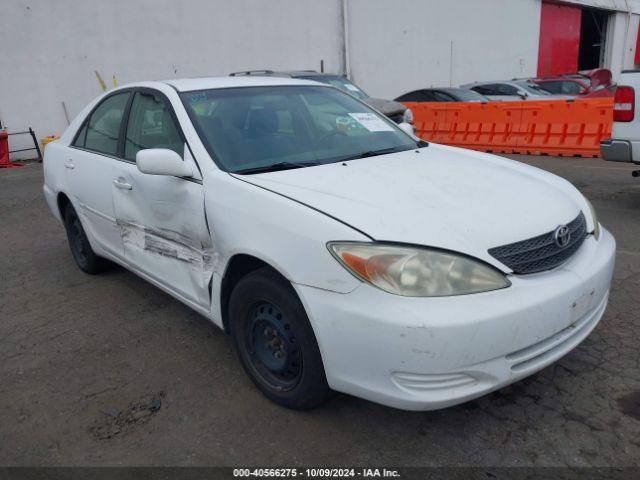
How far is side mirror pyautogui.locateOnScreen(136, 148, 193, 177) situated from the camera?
2.86m

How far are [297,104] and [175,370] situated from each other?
71.2 inches

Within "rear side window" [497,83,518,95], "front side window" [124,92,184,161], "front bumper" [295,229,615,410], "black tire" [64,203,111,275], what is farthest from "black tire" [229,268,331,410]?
"rear side window" [497,83,518,95]

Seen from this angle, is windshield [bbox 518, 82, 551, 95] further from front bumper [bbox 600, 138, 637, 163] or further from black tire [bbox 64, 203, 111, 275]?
black tire [bbox 64, 203, 111, 275]

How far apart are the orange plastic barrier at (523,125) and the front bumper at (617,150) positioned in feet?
12.3

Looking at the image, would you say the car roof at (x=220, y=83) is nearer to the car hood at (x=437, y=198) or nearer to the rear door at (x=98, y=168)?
the rear door at (x=98, y=168)

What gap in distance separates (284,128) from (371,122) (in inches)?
27.4

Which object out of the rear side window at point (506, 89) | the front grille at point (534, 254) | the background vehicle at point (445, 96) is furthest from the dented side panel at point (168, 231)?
the rear side window at point (506, 89)

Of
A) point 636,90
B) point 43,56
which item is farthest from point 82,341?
point 43,56

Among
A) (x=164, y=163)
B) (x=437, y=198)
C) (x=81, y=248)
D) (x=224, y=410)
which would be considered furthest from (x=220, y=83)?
(x=81, y=248)

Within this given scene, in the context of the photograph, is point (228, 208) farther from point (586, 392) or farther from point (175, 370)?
point (586, 392)

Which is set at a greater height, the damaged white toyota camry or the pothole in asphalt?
the damaged white toyota camry

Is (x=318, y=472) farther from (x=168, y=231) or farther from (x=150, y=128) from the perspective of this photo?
(x=150, y=128)

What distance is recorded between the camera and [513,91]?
13.9 m

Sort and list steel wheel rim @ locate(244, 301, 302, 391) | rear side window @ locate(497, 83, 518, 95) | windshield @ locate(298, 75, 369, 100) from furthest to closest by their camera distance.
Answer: rear side window @ locate(497, 83, 518, 95) < windshield @ locate(298, 75, 369, 100) < steel wheel rim @ locate(244, 301, 302, 391)
